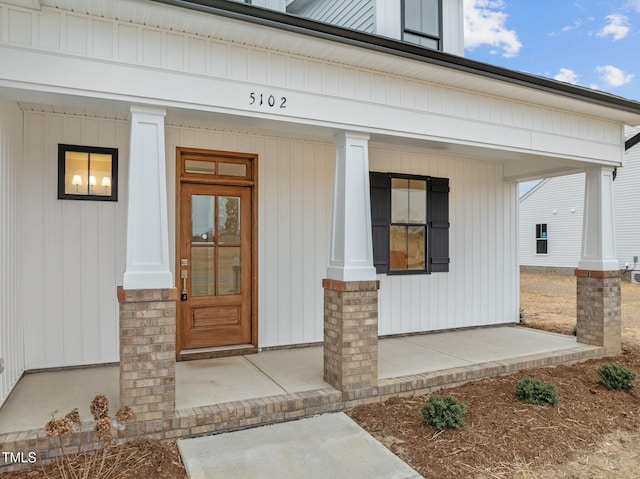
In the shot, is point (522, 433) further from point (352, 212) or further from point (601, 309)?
point (601, 309)

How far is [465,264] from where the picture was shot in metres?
6.83

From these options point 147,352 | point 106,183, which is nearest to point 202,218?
point 106,183

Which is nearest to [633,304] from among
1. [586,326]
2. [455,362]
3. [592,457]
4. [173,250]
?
[586,326]

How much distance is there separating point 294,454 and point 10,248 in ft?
9.50

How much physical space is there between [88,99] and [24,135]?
1680mm

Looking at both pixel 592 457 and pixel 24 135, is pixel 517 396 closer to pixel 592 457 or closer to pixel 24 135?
pixel 592 457

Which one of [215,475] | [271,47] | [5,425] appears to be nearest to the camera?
[215,475]

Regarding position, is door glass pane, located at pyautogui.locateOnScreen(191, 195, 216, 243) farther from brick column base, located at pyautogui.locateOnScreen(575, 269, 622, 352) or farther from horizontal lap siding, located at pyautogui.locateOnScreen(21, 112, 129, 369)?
brick column base, located at pyautogui.locateOnScreen(575, 269, 622, 352)

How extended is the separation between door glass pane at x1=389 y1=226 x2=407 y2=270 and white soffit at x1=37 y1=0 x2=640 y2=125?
→ 7.46 ft

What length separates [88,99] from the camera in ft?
10.3

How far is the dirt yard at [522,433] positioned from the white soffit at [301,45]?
306cm

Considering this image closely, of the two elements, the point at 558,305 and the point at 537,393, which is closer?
the point at 537,393

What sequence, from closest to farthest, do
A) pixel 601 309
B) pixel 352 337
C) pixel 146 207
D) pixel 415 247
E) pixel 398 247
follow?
pixel 146 207 → pixel 352 337 → pixel 601 309 → pixel 398 247 → pixel 415 247

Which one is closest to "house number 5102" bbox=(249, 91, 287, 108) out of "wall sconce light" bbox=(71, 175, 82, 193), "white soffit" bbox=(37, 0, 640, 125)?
"white soffit" bbox=(37, 0, 640, 125)
